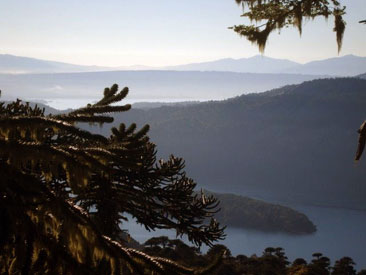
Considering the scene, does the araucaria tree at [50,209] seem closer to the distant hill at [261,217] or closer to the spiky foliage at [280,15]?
the spiky foliage at [280,15]

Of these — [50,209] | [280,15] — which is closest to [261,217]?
[280,15]

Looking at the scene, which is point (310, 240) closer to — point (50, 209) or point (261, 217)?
point (261, 217)

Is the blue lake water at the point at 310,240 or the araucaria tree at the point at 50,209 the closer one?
the araucaria tree at the point at 50,209

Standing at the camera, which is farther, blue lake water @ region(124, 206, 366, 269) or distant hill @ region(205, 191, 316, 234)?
distant hill @ region(205, 191, 316, 234)

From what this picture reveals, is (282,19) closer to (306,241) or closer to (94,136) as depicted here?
(94,136)

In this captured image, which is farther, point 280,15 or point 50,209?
point 280,15

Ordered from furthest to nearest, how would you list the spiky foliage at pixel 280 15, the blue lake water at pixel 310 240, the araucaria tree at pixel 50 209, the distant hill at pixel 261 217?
the distant hill at pixel 261 217, the blue lake water at pixel 310 240, the spiky foliage at pixel 280 15, the araucaria tree at pixel 50 209

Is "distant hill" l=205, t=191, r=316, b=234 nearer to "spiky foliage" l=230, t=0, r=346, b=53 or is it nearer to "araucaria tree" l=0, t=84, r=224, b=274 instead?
"spiky foliage" l=230, t=0, r=346, b=53

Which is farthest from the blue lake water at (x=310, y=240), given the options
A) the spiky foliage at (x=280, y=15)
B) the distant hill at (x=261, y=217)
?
the spiky foliage at (x=280, y=15)

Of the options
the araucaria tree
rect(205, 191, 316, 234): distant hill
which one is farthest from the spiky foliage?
rect(205, 191, 316, 234): distant hill
